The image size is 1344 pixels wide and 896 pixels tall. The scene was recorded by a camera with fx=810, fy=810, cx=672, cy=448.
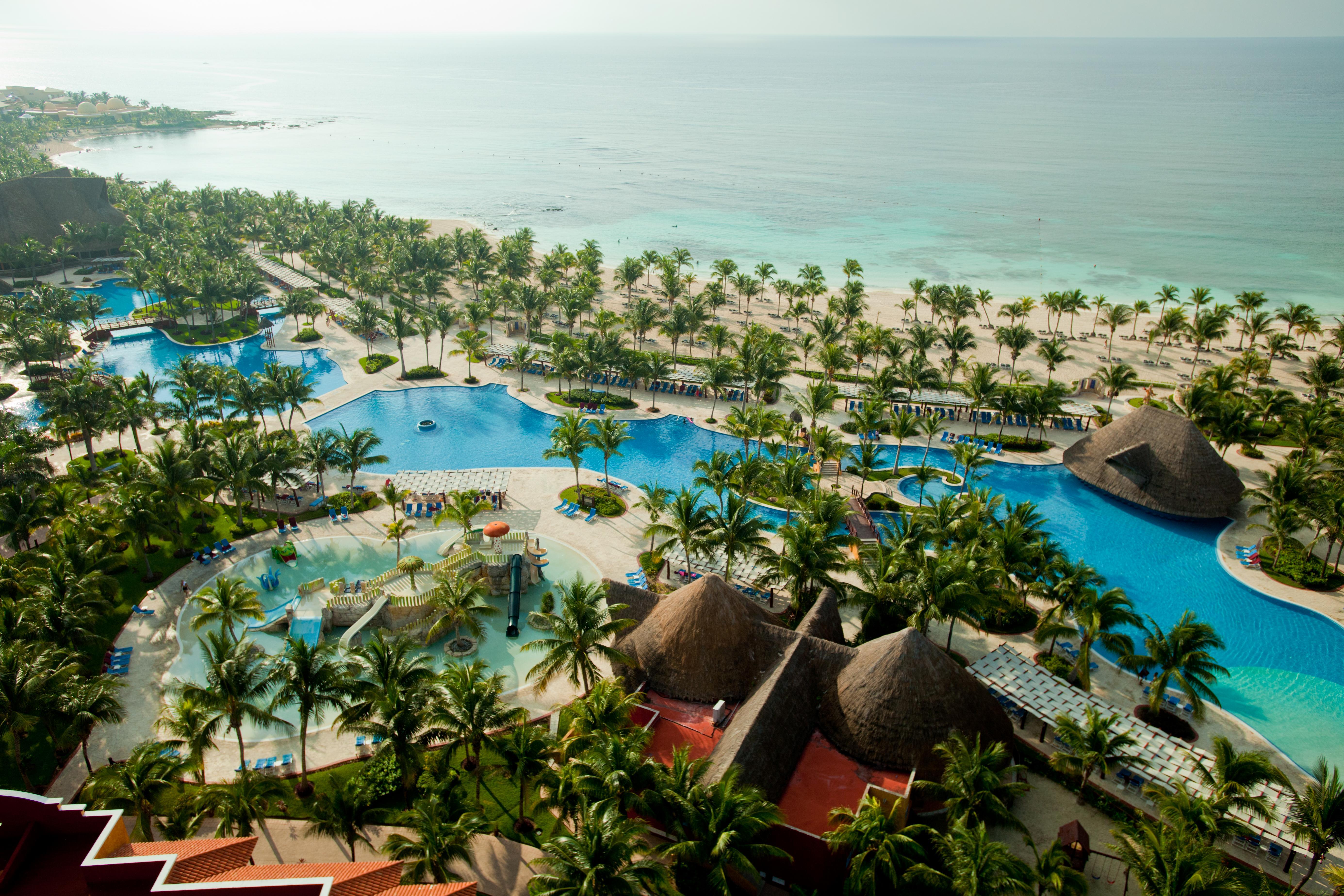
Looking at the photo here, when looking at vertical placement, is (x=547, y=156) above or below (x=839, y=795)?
above

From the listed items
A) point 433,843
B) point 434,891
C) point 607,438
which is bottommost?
point 433,843

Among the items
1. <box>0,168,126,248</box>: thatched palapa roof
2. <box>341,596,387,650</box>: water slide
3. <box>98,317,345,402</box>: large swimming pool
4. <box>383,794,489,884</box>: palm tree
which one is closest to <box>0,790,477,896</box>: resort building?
<box>383,794,489,884</box>: palm tree

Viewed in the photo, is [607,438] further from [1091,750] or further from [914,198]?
[914,198]

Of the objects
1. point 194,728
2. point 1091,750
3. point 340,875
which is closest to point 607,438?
point 194,728

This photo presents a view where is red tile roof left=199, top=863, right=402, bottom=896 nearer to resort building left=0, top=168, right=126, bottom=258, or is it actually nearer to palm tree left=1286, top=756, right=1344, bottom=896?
palm tree left=1286, top=756, right=1344, bottom=896

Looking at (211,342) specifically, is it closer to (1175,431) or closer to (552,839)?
(552,839)

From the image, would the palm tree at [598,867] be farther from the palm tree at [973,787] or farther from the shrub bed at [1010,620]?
the shrub bed at [1010,620]

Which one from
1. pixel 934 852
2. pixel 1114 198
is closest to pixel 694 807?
pixel 934 852

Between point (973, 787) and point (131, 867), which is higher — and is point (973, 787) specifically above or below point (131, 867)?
below
